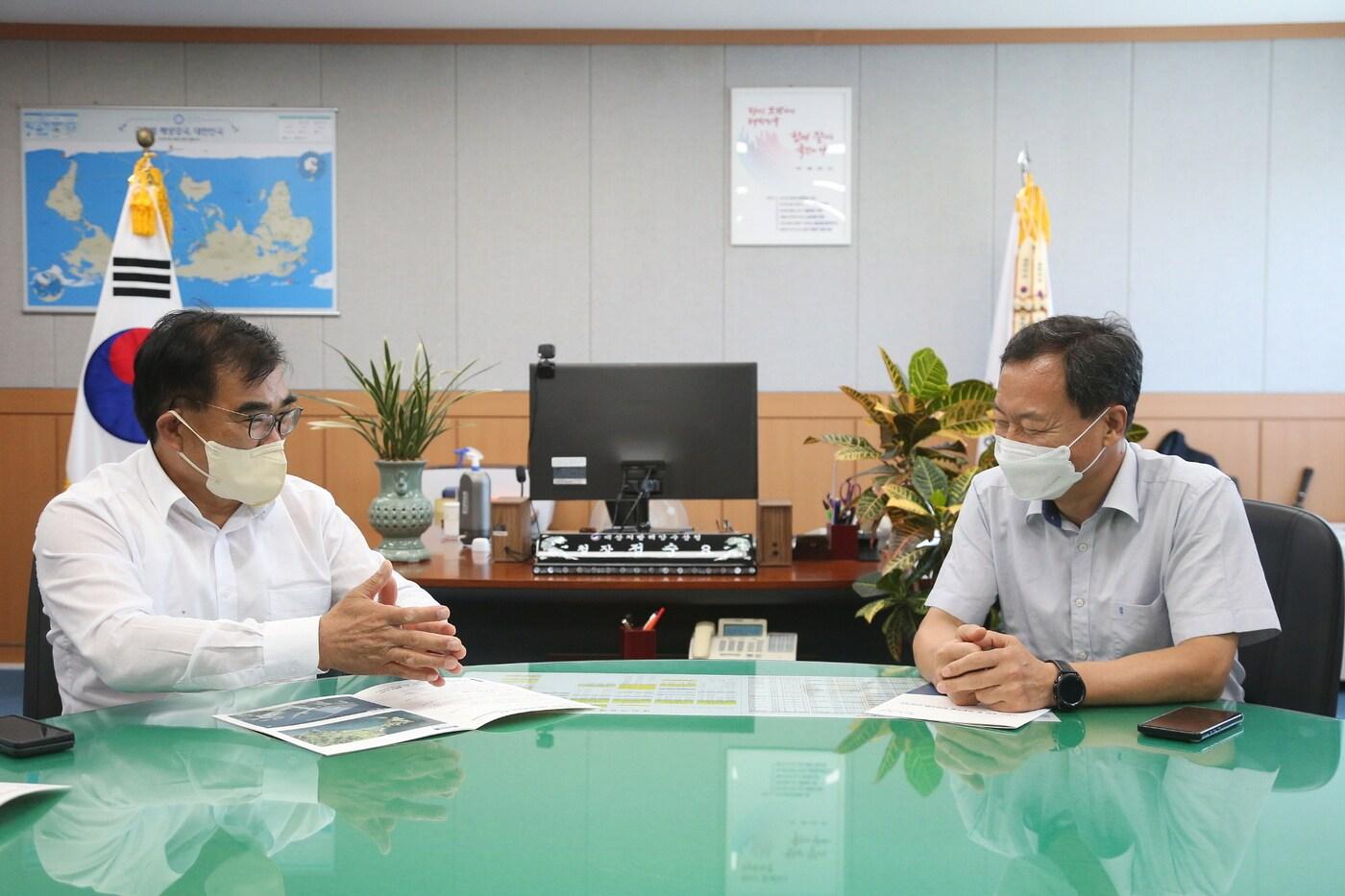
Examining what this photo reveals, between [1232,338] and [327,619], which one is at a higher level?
[1232,338]

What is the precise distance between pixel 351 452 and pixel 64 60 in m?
2.35

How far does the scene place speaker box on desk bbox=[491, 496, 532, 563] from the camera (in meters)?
3.08

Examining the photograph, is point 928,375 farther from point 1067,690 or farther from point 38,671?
point 38,671

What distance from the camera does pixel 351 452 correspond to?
210 inches

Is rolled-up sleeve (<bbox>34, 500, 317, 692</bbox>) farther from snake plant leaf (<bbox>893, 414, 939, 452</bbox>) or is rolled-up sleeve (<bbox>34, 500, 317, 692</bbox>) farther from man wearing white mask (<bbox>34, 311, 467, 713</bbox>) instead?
snake plant leaf (<bbox>893, 414, 939, 452</bbox>)

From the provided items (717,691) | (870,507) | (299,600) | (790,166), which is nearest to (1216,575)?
(717,691)

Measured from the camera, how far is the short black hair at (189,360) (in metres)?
1.84

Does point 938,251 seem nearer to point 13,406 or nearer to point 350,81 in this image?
point 350,81

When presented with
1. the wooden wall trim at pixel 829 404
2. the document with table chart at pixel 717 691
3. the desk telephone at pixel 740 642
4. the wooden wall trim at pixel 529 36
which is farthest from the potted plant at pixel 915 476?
the wooden wall trim at pixel 529 36

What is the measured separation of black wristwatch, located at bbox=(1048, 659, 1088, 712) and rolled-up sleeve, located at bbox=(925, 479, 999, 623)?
0.41 meters

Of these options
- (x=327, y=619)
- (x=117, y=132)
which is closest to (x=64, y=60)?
(x=117, y=132)

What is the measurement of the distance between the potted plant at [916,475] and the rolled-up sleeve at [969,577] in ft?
1.76

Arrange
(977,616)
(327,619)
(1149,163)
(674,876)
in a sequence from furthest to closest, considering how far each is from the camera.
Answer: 1. (1149,163)
2. (977,616)
3. (327,619)
4. (674,876)

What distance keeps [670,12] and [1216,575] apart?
3.98 m
